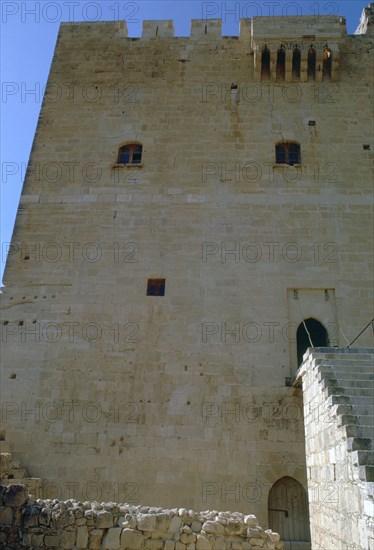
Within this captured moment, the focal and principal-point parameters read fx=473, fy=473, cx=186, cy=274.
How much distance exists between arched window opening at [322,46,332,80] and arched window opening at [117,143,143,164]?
5.26 m

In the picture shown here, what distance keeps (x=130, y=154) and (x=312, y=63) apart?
5.40m

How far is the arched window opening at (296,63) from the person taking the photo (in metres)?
12.4

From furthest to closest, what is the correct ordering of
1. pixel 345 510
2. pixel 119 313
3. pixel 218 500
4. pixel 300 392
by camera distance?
pixel 119 313, pixel 300 392, pixel 218 500, pixel 345 510

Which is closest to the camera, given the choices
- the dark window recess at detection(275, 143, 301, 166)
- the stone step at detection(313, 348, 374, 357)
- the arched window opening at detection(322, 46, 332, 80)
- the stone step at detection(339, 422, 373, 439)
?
the stone step at detection(339, 422, 373, 439)

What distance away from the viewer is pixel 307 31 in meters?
12.4

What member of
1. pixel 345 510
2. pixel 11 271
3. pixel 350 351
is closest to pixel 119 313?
pixel 11 271

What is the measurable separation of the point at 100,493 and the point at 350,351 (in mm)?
5127

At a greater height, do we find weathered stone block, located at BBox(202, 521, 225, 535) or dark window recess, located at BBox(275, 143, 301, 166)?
dark window recess, located at BBox(275, 143, 301, 166)

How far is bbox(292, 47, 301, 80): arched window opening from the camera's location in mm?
12406

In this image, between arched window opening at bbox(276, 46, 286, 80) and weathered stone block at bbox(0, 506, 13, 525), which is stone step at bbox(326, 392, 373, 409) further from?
arched window opening at bbox(276, 46, 286, 80)

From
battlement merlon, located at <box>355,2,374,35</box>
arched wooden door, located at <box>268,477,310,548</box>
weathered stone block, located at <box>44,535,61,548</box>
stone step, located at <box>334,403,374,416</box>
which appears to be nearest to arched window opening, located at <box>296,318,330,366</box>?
arched wooden door, located at <box>268,477,310,548</box>

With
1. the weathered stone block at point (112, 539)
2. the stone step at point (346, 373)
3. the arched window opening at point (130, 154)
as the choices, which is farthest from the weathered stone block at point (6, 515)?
the arched window opening at point (130, 154)

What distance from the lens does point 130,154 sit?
1202 cm

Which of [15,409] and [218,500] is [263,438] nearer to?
[218,500]
